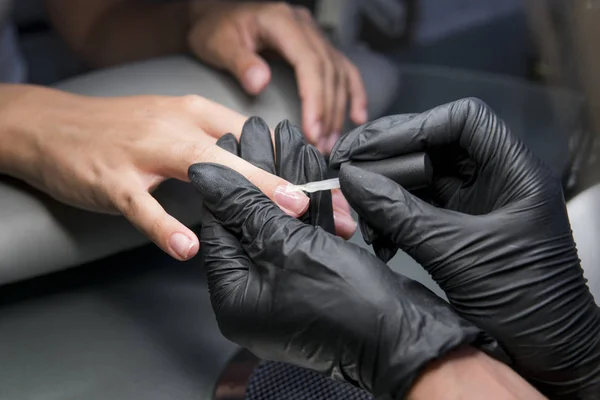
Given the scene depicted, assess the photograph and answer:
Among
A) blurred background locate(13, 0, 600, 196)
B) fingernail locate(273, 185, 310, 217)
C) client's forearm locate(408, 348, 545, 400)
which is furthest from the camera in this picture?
blurred background locate(13, 0, 600, 196)

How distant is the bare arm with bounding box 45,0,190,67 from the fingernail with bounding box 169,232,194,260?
605mm

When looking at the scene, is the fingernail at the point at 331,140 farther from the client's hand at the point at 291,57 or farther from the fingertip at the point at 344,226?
the fingertip at the point at 344,226

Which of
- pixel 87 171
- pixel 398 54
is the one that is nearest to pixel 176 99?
pixel 87 171

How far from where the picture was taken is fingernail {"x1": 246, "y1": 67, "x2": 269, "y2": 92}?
90 centimetres

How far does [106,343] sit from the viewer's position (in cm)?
70

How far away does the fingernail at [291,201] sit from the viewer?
60 centimetres

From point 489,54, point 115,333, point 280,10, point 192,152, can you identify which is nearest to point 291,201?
point 192,152

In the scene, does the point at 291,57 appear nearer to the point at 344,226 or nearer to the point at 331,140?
the point at 331,140

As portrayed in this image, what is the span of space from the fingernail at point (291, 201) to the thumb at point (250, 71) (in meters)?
0.34

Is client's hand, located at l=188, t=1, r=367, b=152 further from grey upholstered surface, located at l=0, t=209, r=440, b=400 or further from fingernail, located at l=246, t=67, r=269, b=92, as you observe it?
grey upholstered surface, located at l=0, t=209, r=440, b=400

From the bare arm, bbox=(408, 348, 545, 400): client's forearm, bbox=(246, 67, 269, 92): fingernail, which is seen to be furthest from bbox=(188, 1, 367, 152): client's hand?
bbox=(408, 348, 545, 400): client's forearm

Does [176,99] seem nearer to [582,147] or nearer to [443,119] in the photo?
[443,119]

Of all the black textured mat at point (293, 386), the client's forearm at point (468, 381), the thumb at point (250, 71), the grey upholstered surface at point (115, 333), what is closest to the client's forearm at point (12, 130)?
the grey upholstered surface at point (115, 333)

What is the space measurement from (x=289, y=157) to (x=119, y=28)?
2.39 feet
